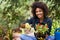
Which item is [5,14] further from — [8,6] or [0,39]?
[0,39]

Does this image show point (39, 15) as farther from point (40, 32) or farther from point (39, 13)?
point (40, 32)

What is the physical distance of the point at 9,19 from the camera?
3816 millimetres

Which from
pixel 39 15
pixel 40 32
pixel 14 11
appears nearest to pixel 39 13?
pixel 39 15

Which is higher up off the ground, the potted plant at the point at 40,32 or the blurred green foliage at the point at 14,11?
the potted plant at the point at 40,32

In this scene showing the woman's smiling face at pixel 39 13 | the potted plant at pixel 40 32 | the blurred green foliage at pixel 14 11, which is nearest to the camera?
the potted plant at pixel 40 32

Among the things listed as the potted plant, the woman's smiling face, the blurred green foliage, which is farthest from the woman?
the potted plant

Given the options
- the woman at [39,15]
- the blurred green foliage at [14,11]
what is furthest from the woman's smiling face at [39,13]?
the blurred green foliage at [14,11]

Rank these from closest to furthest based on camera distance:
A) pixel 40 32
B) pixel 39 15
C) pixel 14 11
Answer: pixel 40 32
pixel 39 15
pixel 14 11

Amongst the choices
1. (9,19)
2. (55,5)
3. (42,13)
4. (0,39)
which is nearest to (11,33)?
(0,39)

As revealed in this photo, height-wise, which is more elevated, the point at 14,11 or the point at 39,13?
the point at 39,13

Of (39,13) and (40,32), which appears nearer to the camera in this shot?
(40,32)

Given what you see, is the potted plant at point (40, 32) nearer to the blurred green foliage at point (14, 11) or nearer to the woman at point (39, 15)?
the woman at point (39, 15)

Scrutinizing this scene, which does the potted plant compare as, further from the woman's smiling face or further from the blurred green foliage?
the blurred green foliage

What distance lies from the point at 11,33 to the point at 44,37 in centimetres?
44
